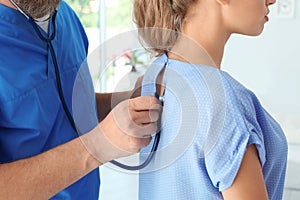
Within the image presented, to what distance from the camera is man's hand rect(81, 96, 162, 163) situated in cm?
76

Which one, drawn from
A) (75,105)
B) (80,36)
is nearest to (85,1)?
(80,36)

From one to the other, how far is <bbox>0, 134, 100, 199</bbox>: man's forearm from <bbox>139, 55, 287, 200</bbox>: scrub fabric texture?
14cm

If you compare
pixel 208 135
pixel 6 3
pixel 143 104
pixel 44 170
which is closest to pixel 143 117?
pixel 143 104

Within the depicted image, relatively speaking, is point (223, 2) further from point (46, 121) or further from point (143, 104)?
point (46, 121)

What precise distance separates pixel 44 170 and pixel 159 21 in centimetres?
37

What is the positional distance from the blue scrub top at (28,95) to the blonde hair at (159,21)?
243 millimetres

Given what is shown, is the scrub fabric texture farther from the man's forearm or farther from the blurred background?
the blurred background

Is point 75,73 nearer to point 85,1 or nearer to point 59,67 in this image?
point 59,67

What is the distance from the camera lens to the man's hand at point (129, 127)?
756mm

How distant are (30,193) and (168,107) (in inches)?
12.2

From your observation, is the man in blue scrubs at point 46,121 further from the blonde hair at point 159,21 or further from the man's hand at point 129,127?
the blonde hair at point 159,21

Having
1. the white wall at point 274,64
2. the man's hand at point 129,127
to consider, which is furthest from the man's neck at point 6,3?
the white wall at point 274,64

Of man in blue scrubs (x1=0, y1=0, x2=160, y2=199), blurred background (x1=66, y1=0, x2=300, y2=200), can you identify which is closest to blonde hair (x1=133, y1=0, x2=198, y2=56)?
man in blue scrubs (x1=0, y1=0, x2=160, y2=199)

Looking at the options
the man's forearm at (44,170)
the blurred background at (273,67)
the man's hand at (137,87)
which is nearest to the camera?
the man's forearm at (44,170)
